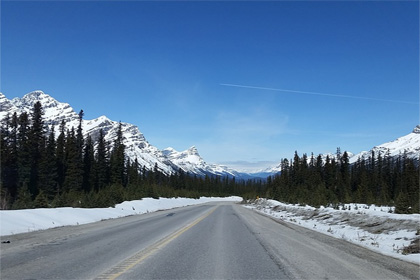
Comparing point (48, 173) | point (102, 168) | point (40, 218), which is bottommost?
point (40, 218)

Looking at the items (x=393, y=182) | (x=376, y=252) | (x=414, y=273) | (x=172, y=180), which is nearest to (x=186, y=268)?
(x=414, y=273)

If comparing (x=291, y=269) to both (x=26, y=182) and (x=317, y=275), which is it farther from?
(x=26, y=182)

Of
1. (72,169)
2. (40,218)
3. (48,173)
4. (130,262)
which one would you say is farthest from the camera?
(72,169)

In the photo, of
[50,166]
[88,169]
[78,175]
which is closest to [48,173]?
[50,166]

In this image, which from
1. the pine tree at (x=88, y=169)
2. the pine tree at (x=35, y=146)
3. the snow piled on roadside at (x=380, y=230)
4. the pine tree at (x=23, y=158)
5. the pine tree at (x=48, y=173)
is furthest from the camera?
the pine tree at (x=88, y=169)

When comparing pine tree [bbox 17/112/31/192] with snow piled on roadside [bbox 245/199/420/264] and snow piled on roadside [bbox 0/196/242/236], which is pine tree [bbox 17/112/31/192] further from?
snow piled on roadside [bbox 245/199/420/264]

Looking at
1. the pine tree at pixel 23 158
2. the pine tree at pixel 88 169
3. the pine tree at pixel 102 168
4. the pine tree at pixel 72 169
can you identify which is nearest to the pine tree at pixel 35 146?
the pine tree at pixel 23 158

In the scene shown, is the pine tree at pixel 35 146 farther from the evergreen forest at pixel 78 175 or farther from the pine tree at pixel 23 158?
the pine tree at pixel 23 158

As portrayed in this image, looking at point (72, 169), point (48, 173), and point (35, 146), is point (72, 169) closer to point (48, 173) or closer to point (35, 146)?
point (48, 173)

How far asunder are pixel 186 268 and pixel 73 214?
15901 mm

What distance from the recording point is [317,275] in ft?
22.9

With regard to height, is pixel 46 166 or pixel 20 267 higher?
pixel 46 166

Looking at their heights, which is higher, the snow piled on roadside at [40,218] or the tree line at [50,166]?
the tree line at [50,166]

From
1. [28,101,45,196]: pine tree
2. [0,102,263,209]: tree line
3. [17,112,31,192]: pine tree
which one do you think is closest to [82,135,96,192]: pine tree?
[0,102,263,209]: tree line
